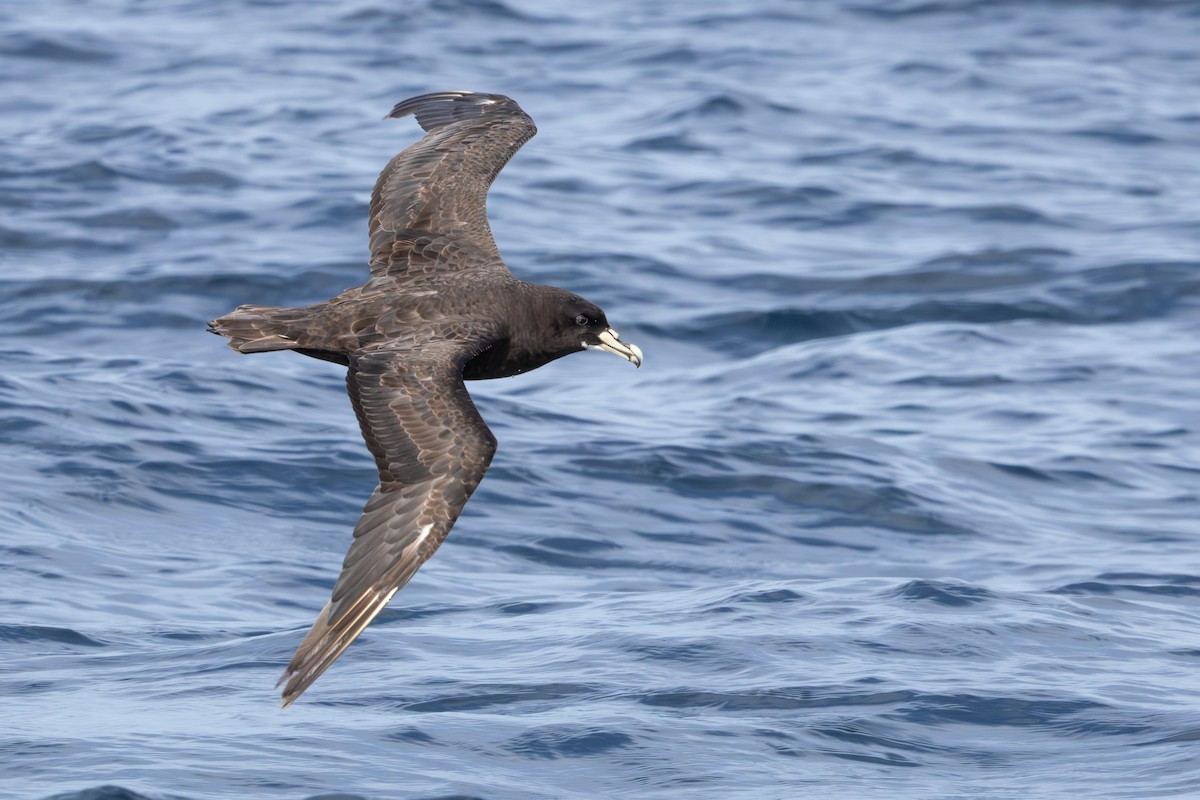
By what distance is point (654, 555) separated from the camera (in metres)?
11.4

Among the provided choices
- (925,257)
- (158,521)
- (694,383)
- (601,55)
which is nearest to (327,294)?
(694,383)

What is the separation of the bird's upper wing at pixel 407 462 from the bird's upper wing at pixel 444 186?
123 cm

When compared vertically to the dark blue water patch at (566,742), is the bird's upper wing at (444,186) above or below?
above

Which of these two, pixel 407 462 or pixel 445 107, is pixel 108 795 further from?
pixel 445 107

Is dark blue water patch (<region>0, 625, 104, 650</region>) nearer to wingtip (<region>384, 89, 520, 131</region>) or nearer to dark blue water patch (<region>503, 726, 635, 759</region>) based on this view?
dark blue water patch (<region>503, 726, 635, 759</region>)

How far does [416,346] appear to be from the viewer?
7.75 meters

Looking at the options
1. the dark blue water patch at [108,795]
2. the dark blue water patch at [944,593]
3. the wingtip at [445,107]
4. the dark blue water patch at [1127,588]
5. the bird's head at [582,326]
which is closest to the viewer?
the dark blue water patch at [108,795]

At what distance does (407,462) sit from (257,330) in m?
0.94

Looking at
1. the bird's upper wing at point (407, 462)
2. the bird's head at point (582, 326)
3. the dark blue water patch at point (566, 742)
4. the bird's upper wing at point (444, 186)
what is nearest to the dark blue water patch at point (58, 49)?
the bird's upper wing at point (444, 186)

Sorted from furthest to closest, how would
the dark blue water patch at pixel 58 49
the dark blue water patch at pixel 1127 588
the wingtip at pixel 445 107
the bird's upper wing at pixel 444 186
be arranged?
the dark blue water patch at pixel 58 49 < the dark blue water patch at pixel 1127 588 < the wingtip at pixel 445 107 < the bird's upper wing at pixel 444 186

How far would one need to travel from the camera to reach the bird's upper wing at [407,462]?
710cm

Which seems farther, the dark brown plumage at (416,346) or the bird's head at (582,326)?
the bird's head at (582,326)

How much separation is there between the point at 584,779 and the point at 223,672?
2008 mm

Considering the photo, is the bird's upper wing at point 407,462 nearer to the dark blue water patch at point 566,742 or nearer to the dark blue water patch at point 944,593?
the dark blue water patch at point 566,742
